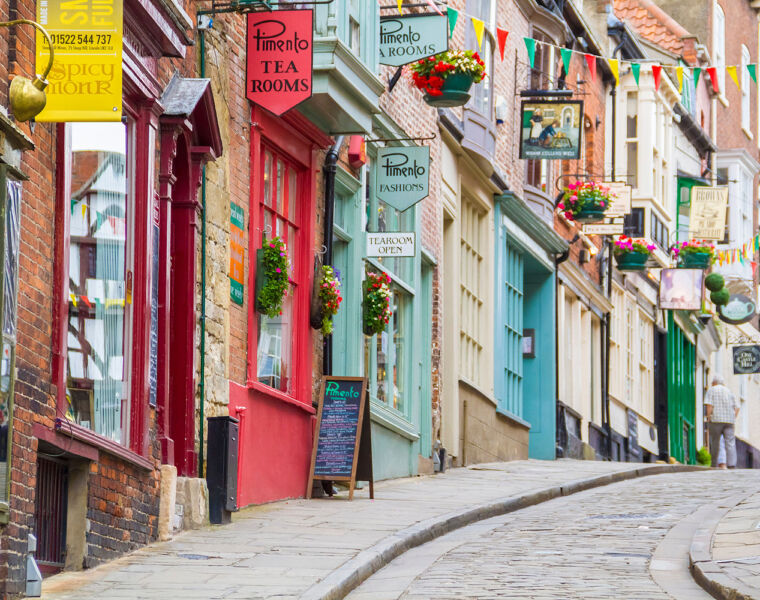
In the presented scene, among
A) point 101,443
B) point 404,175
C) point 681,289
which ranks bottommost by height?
point 101,443

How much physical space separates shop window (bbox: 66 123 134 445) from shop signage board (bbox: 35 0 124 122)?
116cm

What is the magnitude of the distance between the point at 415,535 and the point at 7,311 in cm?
486

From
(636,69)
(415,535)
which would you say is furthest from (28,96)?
(636,69)

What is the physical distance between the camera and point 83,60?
9.32m

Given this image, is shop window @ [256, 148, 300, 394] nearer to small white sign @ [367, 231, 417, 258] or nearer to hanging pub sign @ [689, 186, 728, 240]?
small white sign @ [367, 231, 417, 258]

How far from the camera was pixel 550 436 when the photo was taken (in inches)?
1030

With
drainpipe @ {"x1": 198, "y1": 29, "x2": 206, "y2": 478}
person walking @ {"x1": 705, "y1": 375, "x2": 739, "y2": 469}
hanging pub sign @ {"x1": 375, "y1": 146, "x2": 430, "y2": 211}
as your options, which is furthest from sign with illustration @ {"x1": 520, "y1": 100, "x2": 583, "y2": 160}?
drainpipe @ {"x1": 198, "y1": 29, "x2": 206, "y2": 478}

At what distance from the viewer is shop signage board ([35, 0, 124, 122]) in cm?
922

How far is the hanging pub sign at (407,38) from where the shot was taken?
17.6 metres

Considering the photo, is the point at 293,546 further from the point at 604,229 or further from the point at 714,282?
the point at 714,282

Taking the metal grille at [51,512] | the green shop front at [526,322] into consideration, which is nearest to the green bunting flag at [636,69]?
the green shop front at [526,322]

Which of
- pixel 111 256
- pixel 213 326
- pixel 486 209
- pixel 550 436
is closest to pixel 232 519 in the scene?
pixel 213 326

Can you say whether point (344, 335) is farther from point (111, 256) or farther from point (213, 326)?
point (111, 256)

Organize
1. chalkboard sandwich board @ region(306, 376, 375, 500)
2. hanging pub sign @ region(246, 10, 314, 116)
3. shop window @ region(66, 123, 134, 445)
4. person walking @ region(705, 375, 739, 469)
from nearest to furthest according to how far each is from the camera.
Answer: shop window @ region(66, 123, 134, 445) → hanging pub sign @ region(246, 10, 314, 116) → chalkboard sandwich board @ region(306, 376, 375, 500) → person walking @ region(705, 375, 739, 469)
